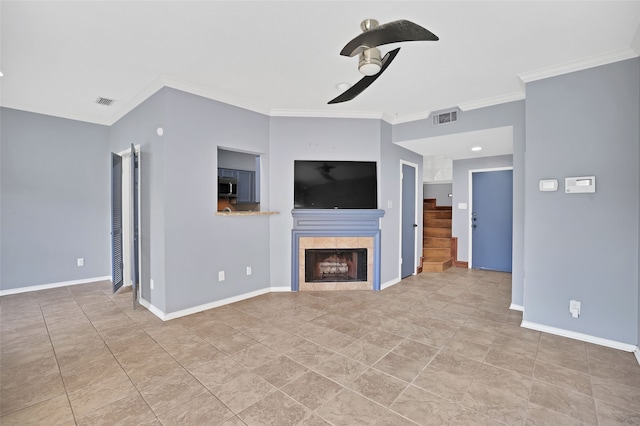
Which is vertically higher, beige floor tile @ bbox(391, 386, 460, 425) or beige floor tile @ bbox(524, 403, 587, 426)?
beige floor tile @ bbox(391, 386, 460, 425)

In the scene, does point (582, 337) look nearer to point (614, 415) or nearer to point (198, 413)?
point (614, 415)

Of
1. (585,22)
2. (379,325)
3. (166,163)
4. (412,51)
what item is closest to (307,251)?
(379,325)

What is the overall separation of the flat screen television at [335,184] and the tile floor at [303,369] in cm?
151

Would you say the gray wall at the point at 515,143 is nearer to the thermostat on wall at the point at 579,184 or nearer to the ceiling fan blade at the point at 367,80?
the thermostat on wall at the point at 579,184

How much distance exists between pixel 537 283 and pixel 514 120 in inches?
77.8

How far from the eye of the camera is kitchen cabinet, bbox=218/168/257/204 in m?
5.19

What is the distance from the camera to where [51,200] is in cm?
440

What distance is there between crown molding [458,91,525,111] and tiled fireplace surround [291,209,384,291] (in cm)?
182

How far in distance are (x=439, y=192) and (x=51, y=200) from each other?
7914 mm

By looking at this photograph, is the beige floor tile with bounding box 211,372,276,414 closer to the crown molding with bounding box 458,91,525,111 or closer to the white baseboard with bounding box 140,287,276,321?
the white baseboard with bounding box 140,287,276,321

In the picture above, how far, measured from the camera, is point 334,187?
4.33 m

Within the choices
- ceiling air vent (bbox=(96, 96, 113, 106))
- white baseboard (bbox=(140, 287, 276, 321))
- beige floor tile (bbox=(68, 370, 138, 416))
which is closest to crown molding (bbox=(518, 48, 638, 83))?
white baseboard (bbox=(140, 287, 276, 321))

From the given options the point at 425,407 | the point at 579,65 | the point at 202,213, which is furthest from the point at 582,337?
the point at 202,213

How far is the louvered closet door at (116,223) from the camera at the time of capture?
13.0 ft
